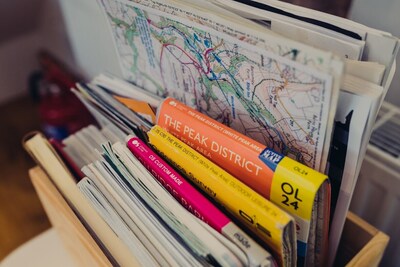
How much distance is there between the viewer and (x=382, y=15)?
2.24 feet

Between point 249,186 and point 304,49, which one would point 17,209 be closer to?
point 249,186

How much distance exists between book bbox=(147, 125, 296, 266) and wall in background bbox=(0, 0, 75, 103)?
1222mm

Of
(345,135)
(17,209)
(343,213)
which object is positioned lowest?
(17,209)

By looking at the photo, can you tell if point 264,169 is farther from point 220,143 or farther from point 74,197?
point 74,197

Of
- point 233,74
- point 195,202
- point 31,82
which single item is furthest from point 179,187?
point 31,82

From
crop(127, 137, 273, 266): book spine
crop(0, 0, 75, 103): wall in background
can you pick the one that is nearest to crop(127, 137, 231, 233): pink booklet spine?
crop(127, 137, 273, 266): book spine

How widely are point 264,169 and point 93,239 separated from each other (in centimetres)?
23

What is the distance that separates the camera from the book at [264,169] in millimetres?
407

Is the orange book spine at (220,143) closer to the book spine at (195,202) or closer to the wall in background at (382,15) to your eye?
the book spine at (195,202)

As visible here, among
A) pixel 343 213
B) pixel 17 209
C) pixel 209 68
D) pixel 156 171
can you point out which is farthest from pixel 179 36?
pixel 17 209

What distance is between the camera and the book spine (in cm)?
38

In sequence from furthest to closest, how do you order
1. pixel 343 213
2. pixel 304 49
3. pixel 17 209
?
pixel 17 209 < pixel 343 213 < pixel 304 49

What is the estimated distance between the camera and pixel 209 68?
0.50 metres

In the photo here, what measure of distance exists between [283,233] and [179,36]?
0.26m
